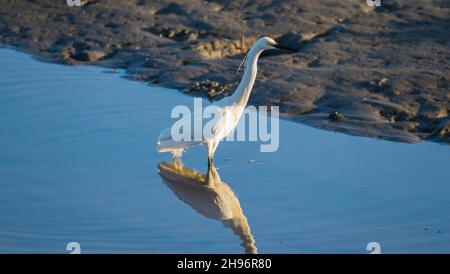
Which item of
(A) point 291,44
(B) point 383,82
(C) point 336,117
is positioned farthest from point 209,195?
(A) point 291,44

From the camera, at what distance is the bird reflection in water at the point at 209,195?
6.38 meters

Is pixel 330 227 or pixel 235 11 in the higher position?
pixel 235 11

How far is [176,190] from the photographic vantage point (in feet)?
23.8

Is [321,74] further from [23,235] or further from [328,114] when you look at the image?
[23,235]

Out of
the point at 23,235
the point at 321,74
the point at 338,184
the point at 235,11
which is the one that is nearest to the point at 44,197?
the point at 23,235

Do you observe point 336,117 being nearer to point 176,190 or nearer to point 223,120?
point 223,120

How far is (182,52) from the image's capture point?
11.0 meters

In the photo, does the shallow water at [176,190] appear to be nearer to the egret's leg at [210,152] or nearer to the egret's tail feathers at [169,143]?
the egret's leg at [210,152]

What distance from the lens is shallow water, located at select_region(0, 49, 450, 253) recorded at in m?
6.09

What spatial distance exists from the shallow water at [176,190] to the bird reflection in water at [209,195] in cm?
5

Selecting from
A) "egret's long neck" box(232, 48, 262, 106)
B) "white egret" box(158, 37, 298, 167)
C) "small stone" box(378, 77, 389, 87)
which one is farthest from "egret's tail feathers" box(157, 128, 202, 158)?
"small stone" box(378, 77, 389, 87)

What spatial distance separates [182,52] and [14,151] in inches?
144

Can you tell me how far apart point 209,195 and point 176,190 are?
0.30m

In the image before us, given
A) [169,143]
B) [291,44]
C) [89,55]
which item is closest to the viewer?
[169,143]
